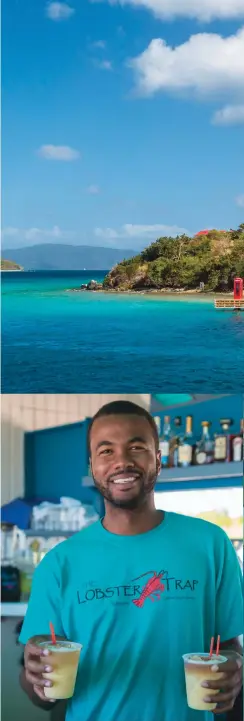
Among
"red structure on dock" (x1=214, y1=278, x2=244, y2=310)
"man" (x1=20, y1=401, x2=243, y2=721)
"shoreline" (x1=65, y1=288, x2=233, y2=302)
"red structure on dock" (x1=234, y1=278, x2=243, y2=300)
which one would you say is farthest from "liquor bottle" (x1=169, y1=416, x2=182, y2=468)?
"shoreline" (x1=65, y1=288, x2=233, y2=302)

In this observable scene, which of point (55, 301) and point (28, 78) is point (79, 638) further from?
point (55, 301)

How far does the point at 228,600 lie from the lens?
Answer: 1.80 metres

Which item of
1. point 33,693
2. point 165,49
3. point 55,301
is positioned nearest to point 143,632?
point 33,693

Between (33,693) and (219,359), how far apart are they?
12119mm

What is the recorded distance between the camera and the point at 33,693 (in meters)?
1.79

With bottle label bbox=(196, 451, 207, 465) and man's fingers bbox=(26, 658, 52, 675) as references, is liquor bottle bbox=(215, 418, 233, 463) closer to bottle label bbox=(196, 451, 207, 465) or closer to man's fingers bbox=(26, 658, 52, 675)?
bottle label bbox=(196, 451, 207, 465)

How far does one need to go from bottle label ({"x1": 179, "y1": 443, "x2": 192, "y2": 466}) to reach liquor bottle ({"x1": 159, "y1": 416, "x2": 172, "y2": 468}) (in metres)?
0.04

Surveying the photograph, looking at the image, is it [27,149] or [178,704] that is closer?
[178,704]

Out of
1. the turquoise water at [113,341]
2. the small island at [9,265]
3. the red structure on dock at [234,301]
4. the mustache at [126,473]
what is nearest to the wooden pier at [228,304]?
the red structure on dock at [234,301]

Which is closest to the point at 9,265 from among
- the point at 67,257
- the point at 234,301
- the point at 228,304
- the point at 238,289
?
the point at 67,257

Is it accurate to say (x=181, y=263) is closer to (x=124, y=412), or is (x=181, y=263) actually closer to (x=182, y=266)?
(x=182, y=266)

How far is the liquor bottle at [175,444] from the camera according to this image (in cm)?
195

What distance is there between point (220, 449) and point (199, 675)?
0.50 meters

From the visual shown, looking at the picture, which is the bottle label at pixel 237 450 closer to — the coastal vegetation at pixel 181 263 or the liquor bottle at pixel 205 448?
the liquor bottle at pixel 205 448
